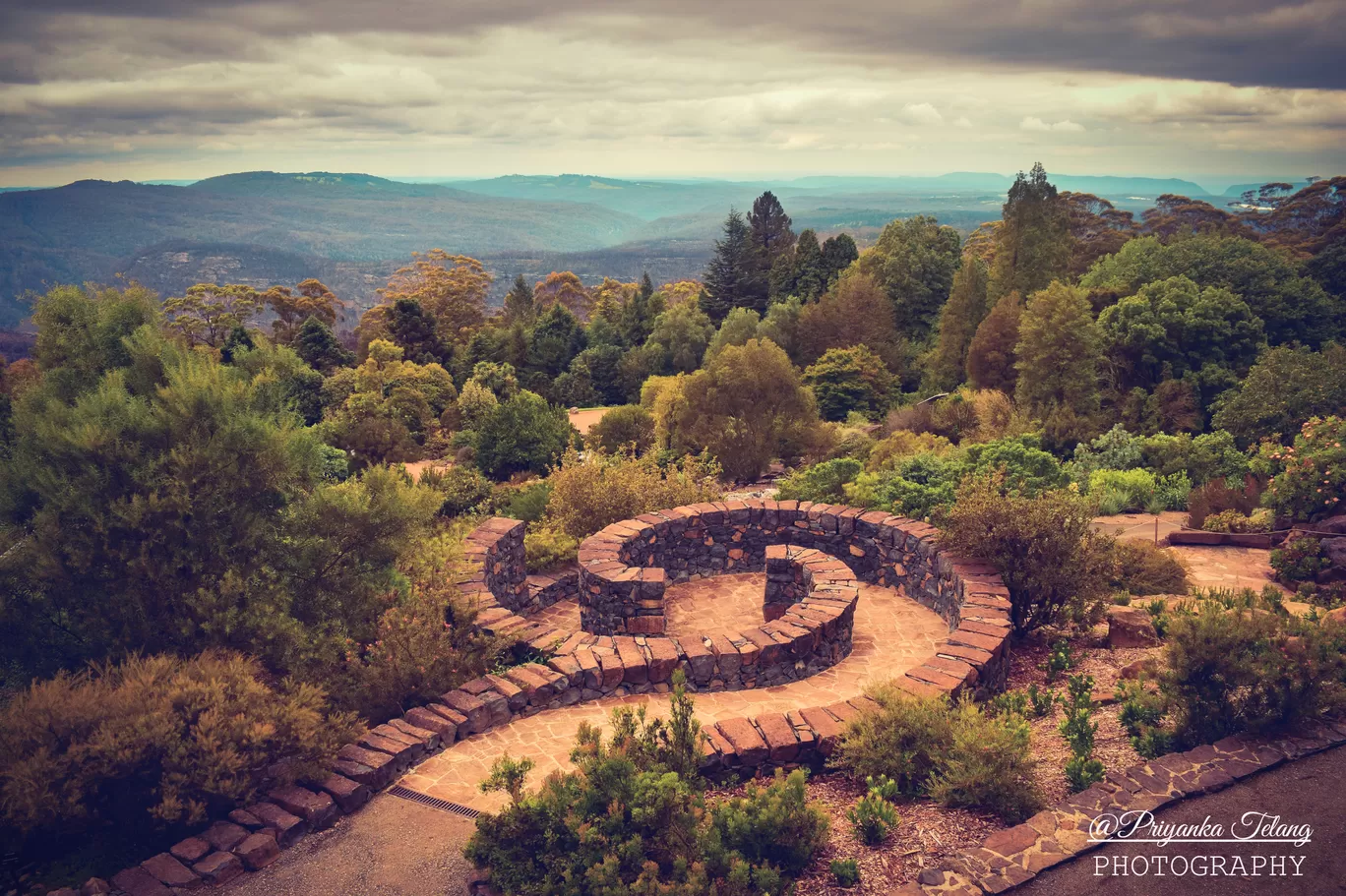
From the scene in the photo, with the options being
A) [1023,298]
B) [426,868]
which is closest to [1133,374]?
[1023,298]

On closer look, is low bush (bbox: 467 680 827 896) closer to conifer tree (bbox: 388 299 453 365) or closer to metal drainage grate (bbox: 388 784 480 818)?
metal drainage grate (bbox: 388 784 480 818)

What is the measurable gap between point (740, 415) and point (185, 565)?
16.5 metres

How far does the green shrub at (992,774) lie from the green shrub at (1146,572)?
4991mm

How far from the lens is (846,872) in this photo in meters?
5.11

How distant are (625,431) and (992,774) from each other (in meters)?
19.6

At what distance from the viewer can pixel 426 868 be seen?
5.57 metres

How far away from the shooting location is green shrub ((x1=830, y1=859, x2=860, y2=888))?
16.8 feet

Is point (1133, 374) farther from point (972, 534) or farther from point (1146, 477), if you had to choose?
point (972, 534)

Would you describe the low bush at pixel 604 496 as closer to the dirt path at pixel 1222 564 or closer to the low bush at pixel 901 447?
the dirt path at pixel 1222 564

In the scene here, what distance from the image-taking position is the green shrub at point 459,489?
16250mm

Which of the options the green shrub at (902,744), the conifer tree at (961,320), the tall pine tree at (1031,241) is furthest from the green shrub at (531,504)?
the tall pine tree at (1031,241)

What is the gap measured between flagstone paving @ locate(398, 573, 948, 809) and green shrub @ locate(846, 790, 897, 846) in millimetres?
2101

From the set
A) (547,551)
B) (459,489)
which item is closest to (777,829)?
(547,551)

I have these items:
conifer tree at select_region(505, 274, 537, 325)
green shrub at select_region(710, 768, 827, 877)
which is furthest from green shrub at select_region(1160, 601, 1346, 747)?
conifer tree at select_region(505, 274, 537, 325)
